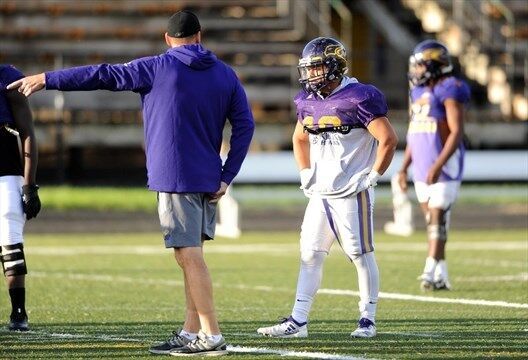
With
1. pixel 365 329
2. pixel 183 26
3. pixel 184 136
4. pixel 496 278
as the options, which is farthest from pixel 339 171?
pixel 496 278

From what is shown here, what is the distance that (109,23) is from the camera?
101 feet

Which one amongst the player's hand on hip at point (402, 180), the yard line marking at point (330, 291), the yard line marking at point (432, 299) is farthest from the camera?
the player's hand on hip at point (402, 180)

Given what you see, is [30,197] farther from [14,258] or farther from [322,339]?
[322,339]

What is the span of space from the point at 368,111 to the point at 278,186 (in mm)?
16561

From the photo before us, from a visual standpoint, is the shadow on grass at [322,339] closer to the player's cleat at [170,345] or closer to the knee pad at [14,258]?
the player's cleat at [170,345]

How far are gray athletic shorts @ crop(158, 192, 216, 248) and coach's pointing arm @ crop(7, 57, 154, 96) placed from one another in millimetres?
655

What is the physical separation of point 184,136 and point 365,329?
6.26 ft

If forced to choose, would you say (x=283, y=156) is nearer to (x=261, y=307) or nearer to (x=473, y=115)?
(x=473, y=115)

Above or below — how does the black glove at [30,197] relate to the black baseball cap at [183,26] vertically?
below

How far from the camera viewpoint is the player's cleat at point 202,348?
8.36m

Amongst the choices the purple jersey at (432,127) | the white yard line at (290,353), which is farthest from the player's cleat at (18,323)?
the purple jersey at (432,127)

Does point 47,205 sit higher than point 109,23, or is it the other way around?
point 109,23

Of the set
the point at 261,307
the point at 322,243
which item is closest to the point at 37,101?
the point at 261,307

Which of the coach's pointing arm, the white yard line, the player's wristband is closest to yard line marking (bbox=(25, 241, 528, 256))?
the player's wristband
